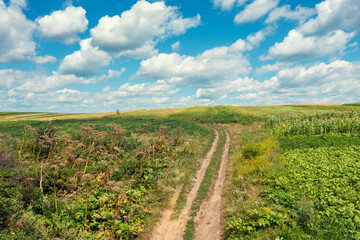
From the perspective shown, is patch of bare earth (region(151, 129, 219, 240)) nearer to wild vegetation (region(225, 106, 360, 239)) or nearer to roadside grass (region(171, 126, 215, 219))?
roadside grass (region(171, 126, 215, 219))

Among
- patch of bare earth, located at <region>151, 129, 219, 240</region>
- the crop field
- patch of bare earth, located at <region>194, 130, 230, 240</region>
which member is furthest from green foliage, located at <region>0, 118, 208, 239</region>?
patch of bare earth, located at <region>194, 130, 230, 240</region>

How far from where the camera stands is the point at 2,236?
500 centimetres

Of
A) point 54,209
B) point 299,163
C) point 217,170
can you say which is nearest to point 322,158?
point 299,163

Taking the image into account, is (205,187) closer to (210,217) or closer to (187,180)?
(187,180)

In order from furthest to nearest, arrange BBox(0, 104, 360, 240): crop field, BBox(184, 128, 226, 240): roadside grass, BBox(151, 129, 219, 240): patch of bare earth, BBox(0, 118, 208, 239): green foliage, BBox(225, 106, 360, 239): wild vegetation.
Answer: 1. BBox(184, 128, 226, 240): roadside grass
2. BBox(151, 129, 219, 240): patch of bare earth
3. BBox(225, 106, 360, 239): wild vegetation
4. BBox(0, 104, 360, 240): crop field
5. BBox(0, 118, 208, 239): green foliage

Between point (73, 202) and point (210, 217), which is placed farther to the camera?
point (210, 217)

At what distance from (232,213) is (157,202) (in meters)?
3.96

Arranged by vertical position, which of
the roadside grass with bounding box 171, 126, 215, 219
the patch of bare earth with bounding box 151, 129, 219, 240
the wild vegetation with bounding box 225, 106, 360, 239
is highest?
Answer: the wild vegetation with bounding box 225, 106, 360, 239

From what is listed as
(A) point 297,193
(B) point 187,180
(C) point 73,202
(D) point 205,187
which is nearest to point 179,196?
(D) point 205,187

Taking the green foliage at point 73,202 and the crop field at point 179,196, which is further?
the crop field at point 179,196

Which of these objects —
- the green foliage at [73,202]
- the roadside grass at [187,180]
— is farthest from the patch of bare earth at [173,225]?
the green foliage at [73,202]

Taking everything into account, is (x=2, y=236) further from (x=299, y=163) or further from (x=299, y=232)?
(x=299, y=163)

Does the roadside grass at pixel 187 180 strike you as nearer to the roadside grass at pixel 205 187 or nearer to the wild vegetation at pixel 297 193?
the roadside grass at pixel 205 187

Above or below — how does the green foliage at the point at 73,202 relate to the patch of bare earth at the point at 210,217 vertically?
above
